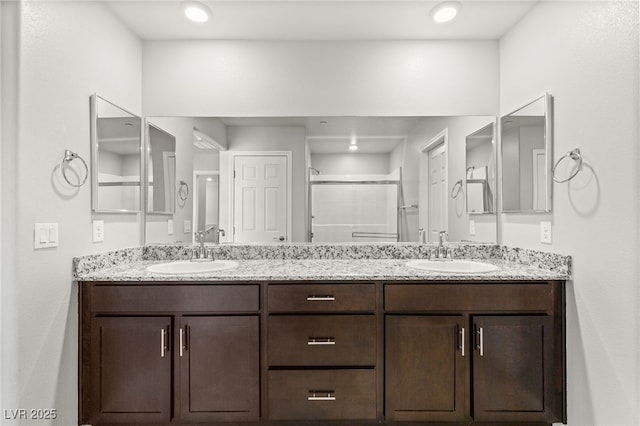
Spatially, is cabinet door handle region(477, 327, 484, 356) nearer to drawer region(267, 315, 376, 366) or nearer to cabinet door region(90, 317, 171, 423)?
drawer region(267, 315, 376, 366)

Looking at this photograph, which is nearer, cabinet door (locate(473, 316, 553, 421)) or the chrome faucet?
cabinet door (locate(473, 316, 553, 421))

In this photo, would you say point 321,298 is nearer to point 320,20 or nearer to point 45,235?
point 45,235

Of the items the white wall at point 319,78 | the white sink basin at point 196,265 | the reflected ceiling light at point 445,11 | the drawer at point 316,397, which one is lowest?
the drawer at point 316,397

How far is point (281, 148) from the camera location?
7.61ft

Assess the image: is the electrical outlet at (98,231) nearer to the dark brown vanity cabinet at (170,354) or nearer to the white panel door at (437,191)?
the dark brown vanity cabinet at (170,354)

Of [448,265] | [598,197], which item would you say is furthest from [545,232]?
[448,265]

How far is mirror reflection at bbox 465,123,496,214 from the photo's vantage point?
2.28 metres

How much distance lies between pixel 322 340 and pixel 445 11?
200 centimetres

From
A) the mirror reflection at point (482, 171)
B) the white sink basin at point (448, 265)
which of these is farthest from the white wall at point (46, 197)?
the mirror reflection at point (482, 171)

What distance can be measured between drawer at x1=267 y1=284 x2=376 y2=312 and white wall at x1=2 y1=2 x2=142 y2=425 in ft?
3.35

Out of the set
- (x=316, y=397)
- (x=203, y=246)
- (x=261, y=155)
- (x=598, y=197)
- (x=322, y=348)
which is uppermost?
(x=261, y=155)

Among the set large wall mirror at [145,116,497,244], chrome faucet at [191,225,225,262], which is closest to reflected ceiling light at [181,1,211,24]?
large wall mirror at [145,116,497,244]

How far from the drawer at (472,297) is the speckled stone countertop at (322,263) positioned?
0.05 meters

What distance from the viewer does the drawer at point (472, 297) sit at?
169 centimetres
